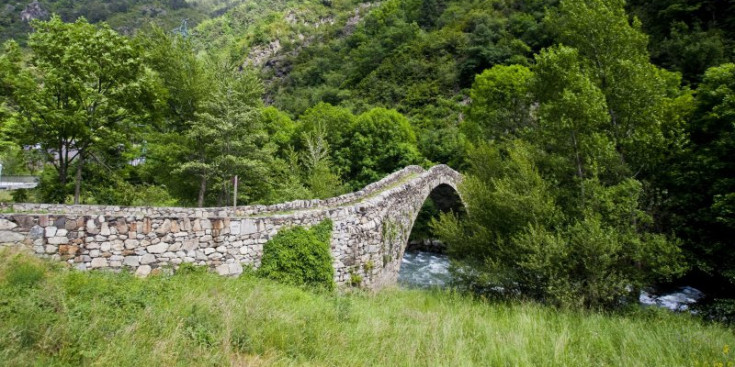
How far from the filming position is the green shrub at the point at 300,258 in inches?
325

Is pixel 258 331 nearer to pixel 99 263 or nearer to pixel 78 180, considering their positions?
pixel 99 263

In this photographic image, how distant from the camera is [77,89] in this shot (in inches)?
516

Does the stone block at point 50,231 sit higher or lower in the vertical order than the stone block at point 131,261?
higher

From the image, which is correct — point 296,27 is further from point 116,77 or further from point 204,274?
point 204,274

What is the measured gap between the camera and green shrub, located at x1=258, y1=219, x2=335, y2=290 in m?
8.25

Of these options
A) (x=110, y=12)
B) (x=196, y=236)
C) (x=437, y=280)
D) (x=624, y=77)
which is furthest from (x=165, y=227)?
(x=110, y=12)

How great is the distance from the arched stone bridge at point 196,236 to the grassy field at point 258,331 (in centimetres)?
48

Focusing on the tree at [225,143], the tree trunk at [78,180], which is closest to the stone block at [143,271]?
the tree at [225,143]

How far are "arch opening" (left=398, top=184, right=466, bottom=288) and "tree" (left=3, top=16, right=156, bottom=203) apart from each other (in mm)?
14347

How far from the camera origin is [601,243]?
9406mm

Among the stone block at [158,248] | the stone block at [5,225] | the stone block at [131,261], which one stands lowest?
the stone block at [131,261]

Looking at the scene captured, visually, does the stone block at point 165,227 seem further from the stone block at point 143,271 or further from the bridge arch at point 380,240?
the bridge arch at point 380,240

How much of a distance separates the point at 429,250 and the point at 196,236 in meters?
20.5

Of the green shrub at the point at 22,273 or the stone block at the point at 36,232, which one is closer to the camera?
the green shrub at the point at 22,273
